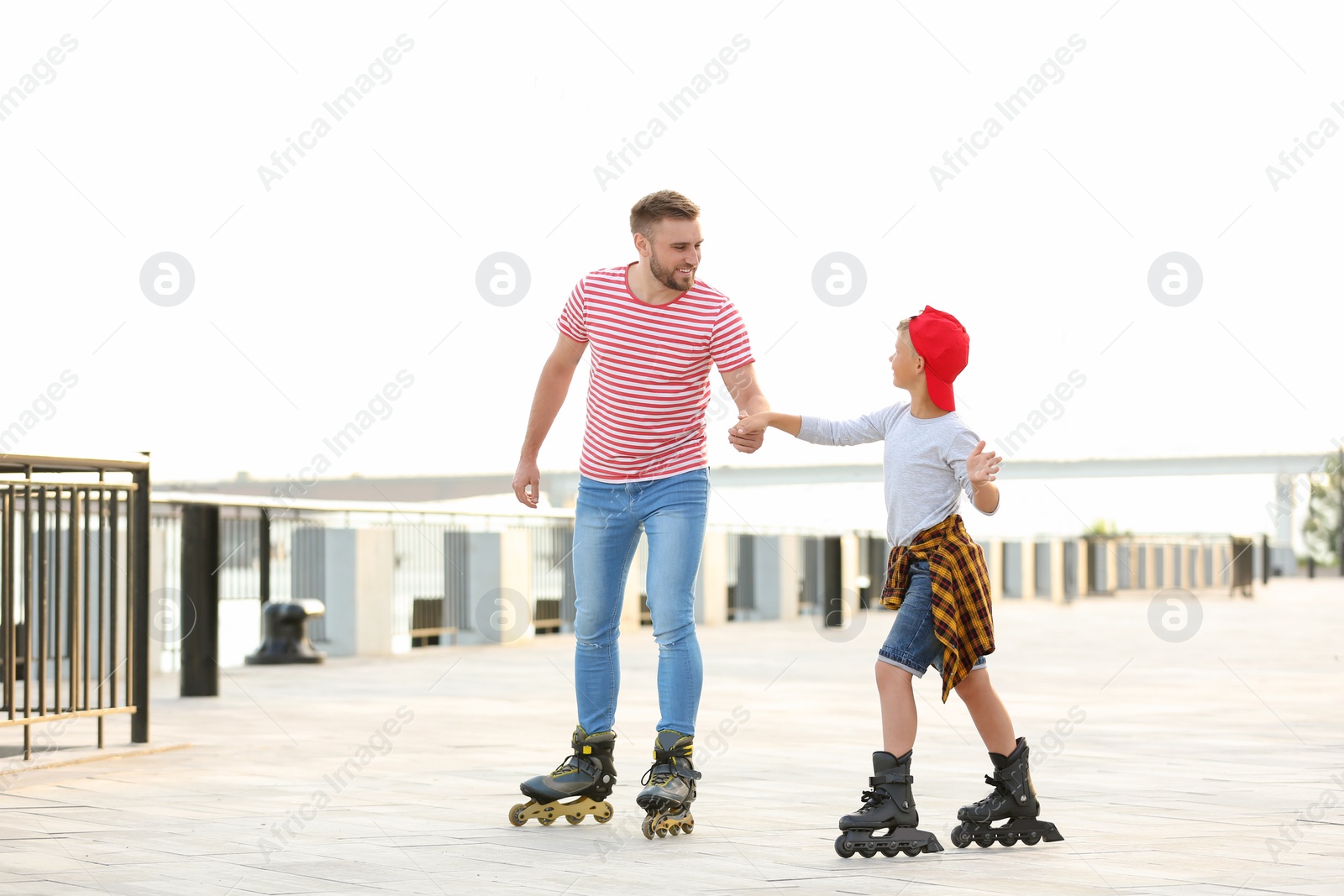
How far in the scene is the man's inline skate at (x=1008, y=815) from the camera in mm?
4805

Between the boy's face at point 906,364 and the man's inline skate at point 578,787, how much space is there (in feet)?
4.86

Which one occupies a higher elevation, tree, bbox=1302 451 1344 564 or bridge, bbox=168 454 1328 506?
bridge, bbox=168 454 1328 506

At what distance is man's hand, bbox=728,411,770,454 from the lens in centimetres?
489

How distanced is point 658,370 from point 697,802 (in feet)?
5.41

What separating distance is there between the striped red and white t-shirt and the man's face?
11 centimetres

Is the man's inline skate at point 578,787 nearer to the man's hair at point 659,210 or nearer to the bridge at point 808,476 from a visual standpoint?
the man's hair at point 659,210

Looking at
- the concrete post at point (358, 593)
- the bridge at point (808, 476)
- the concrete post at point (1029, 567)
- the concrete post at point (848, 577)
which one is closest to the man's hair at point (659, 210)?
the concrete post at point (358, 593)

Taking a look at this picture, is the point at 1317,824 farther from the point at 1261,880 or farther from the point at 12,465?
the point at 12,465

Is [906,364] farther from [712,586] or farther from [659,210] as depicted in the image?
[712,586]

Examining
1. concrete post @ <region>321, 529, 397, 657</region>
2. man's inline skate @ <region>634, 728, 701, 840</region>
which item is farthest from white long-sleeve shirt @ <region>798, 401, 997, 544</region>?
concrete post @ <region>321, 529, 397, 657</region>

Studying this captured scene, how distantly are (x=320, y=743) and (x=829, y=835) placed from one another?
3626mm

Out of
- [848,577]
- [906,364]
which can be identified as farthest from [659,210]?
[848,577]

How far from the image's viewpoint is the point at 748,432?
4906mm

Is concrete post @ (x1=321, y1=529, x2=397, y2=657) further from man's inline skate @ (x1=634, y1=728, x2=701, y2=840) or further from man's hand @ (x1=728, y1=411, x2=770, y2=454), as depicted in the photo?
man's hand @ (x1=728, y1=411, x2=770, y2=454)
